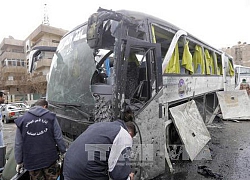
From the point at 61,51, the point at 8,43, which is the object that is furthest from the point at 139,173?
the point at 8,43

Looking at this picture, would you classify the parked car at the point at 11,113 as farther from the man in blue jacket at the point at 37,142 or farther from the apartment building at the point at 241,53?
the apartment building at the point at 241,53

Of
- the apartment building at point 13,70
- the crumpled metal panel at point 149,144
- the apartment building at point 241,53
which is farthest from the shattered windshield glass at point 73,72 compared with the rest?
the apartment building at point 241,53

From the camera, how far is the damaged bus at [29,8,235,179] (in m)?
2.52

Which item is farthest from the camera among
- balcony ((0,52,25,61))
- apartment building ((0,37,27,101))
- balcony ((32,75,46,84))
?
balcony ((0,52,25,61))

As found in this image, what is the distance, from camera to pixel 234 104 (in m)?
7.46

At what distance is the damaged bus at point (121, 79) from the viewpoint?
8.27 feet

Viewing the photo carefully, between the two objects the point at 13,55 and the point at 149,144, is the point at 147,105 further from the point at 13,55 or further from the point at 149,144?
the point at 13,55

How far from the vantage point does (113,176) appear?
1.63 m

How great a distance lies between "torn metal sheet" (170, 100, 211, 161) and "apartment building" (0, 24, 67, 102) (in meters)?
25.6

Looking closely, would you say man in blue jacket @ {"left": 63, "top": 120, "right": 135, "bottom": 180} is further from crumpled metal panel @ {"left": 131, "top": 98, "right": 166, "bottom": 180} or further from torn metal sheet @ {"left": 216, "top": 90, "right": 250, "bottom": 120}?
torn metal sheet @ {"left": 216, "top": 90, "right": 250, "bottom": 120}

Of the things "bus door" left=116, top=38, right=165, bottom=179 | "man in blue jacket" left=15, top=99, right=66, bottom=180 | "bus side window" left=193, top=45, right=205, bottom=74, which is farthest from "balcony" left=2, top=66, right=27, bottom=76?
"bus door" left=116, top=38, right=165, bottom=179

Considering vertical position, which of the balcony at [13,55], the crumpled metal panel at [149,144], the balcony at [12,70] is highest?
the balcony at [13,55]

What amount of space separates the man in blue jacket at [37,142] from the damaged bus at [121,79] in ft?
1.24

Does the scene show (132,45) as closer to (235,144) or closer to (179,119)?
(179,119)
